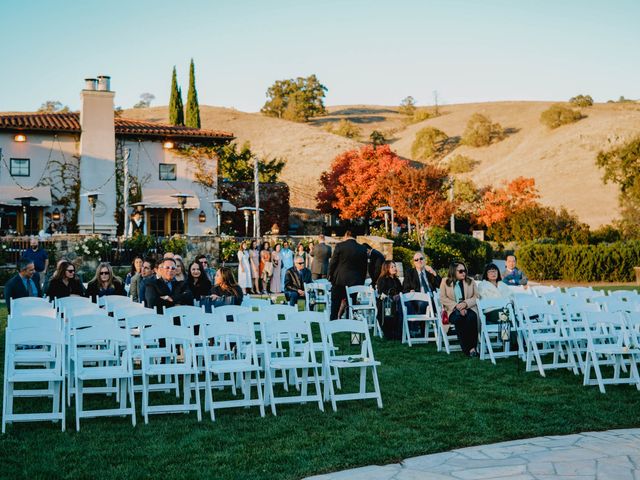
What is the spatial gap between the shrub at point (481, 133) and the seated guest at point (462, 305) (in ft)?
237

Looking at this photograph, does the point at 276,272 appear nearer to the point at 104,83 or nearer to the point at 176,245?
the point at 176,245

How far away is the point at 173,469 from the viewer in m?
5.52

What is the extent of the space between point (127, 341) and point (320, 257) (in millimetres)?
10837

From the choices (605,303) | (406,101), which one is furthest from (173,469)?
(406,101)

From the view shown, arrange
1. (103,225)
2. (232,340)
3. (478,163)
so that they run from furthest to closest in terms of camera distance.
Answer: (478,163) < (103,225) < (232,340)

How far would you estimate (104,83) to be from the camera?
1241 inches

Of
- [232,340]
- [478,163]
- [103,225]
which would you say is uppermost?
[478,163]

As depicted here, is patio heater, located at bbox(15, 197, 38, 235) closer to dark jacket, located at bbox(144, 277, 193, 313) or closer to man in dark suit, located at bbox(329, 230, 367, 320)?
man in dark suit, located at bbox(329, 230, 367, 320)

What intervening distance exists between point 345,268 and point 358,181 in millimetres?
29131

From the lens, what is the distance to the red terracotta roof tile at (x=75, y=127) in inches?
1212

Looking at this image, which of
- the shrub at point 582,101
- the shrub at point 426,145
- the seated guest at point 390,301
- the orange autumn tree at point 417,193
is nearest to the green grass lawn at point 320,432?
the seated guest at point 390,301

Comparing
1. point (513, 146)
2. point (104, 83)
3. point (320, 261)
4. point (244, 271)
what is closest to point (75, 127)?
point (104, 83)

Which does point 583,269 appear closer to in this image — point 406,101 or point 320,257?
point 320,257

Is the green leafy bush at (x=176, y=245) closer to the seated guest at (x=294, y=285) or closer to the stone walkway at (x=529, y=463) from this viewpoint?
the seated guest at (x=294, y=285)
